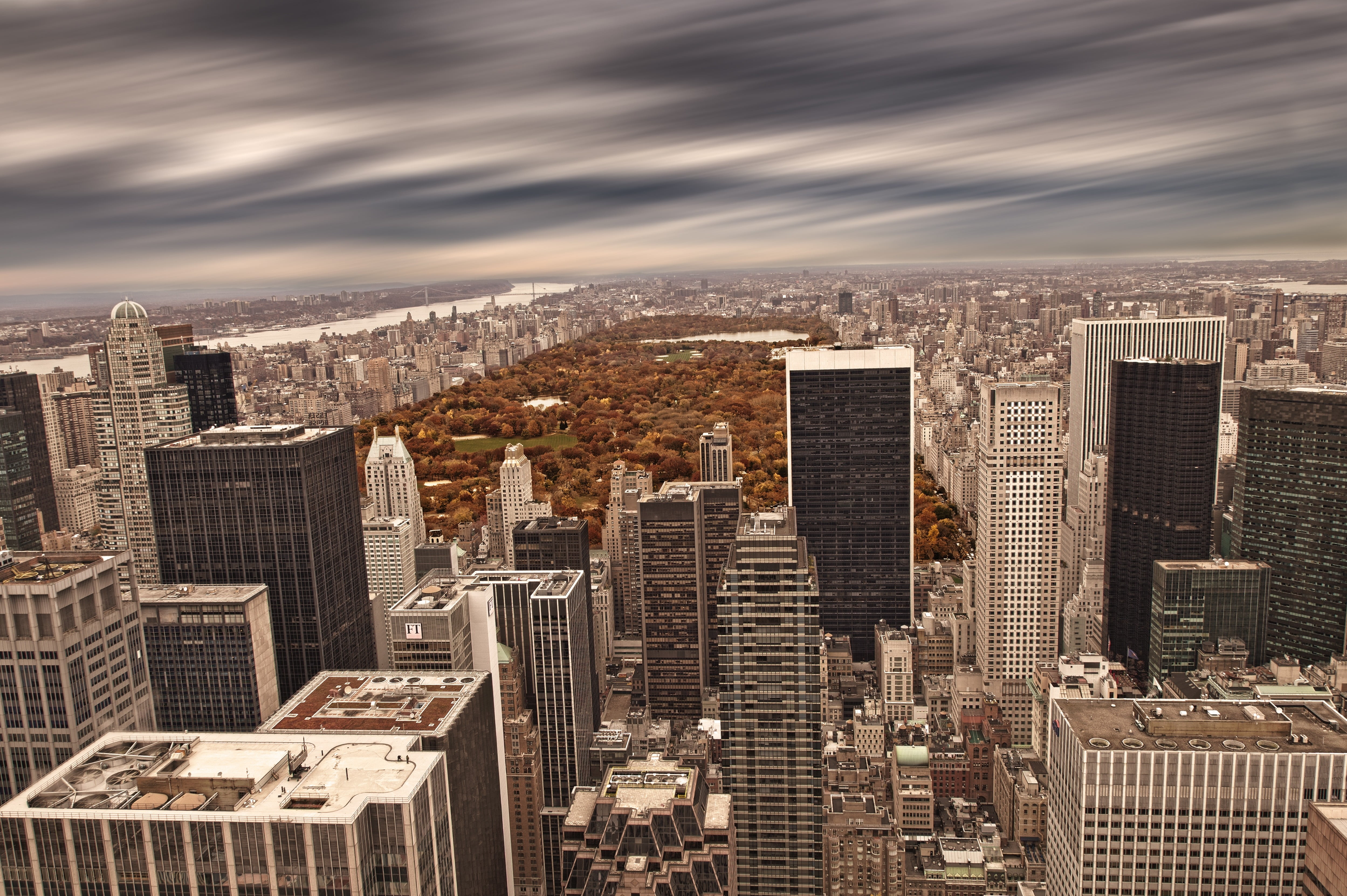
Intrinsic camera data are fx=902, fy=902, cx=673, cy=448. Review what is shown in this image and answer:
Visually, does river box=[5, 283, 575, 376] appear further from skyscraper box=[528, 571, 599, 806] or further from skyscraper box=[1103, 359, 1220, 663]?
skyscraper box=[1103, 359, 1220, 663]

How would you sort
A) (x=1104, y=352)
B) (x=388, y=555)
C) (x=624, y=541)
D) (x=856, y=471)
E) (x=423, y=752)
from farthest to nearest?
1. (x=1104, y=352)
2. (x=624, y=541)
3. (x=856, y=471)
4. (x=388, y=555)
5. (x=423, y=752)

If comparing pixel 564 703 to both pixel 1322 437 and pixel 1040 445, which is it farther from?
pixel 1322 437

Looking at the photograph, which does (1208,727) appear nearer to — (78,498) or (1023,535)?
(1023,535)

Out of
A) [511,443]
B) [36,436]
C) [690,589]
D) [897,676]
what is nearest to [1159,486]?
[897,676]

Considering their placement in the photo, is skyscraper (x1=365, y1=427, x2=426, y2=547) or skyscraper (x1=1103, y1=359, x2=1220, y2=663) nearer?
skyscraper (x1=365, y1=427, x2=426, y2=547)

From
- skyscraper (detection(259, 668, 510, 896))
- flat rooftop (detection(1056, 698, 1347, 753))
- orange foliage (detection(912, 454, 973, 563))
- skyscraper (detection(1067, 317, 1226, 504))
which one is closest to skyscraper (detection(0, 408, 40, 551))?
skyscraper (detection(259, 668, 510, 896))

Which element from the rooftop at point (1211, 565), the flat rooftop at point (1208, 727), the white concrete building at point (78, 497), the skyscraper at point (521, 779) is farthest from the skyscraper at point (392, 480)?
the rooftop at point (1211, 565)
